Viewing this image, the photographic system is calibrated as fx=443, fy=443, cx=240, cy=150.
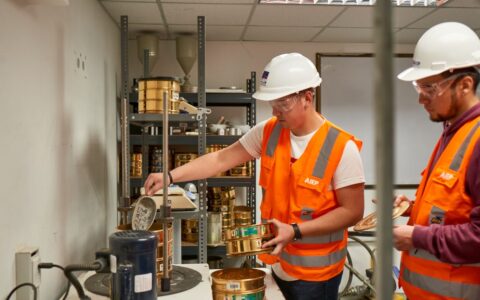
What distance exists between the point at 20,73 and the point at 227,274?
1046 millimetres

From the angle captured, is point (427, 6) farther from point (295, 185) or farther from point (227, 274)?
point (227, 274)

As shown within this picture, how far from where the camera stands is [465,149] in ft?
4.33

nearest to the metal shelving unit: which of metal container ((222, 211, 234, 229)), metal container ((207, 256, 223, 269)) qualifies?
metal container ((222, 211, 234, 229))

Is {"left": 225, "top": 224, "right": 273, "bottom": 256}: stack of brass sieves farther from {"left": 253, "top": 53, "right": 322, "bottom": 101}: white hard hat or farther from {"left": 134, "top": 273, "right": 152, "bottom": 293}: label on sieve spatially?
{"left": 253, "top": 53, "right": 322, "bottom": 101}: white hard hat

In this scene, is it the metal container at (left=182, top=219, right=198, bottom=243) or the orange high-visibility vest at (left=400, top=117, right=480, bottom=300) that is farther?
the metal container at (left=182, top=219, right=198, bottom=243)

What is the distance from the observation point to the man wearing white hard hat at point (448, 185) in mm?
1267

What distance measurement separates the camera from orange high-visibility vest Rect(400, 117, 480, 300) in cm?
130

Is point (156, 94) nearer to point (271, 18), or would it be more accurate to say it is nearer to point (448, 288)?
point (271, 18)

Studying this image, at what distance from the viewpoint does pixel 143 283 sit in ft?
4.22

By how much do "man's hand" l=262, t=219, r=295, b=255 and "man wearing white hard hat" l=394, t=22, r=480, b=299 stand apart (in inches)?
14.3

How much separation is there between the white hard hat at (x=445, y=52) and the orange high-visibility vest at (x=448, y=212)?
193 millimetres

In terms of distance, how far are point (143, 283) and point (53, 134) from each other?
93 centimetres

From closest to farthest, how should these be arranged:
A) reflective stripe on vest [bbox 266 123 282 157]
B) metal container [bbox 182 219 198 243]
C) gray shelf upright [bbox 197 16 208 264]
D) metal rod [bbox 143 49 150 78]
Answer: reflective stripe on vest [bbox 266 123 282 157] → gray shelf upright [bbox 197 16 208 264] → metal container [bbox 182 219 198 243] → metal rod [bbox 143 49 150 78]

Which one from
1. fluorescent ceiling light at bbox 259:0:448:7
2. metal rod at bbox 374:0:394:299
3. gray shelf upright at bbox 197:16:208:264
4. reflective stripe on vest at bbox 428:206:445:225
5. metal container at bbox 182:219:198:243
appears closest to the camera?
metal rod at bbox 374:0:394:299
